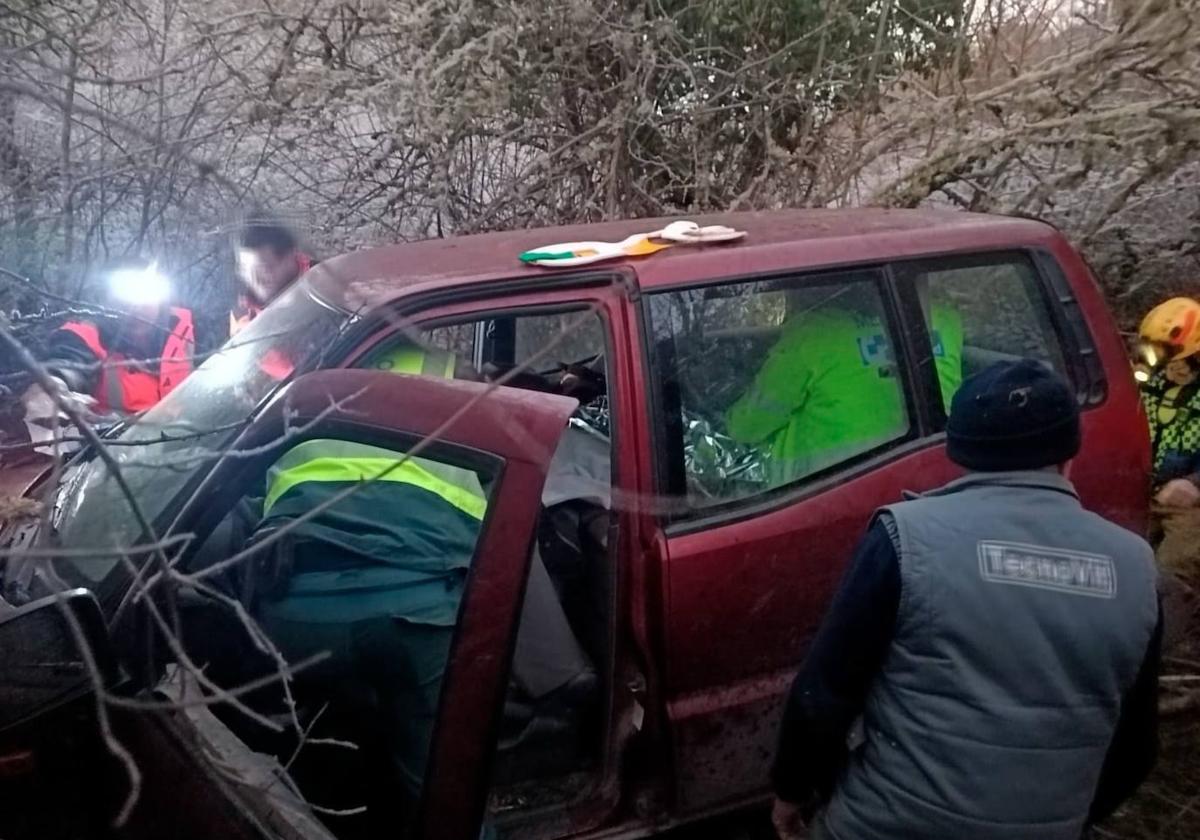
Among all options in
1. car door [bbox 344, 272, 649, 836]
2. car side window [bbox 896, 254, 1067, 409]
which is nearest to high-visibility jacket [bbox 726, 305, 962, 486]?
car side window [bbox 896, 254, 1067, 409]

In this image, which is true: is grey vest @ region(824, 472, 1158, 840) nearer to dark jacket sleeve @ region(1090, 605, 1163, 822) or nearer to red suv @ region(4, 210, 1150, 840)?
dark jacket sleeve @ region(1090, 605, 1163, 822)

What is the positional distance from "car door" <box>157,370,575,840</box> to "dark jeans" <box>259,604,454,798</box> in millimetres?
113

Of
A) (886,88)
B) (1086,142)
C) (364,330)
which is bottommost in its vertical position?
(364,330)

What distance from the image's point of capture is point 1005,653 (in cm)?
158

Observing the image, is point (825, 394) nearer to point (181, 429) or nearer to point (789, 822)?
point (789, 822)

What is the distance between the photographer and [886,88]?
612cm

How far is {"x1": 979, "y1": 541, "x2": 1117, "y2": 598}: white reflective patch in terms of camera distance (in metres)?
1.57

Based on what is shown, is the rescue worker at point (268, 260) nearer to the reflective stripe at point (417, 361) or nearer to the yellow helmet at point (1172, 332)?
the reflective stripe at point (417, 361)

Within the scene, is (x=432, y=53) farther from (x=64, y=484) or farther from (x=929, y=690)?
(x=929, y=690)

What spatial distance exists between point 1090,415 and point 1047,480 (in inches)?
52.6

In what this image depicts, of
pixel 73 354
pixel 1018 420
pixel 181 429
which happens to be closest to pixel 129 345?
pixel 73 354

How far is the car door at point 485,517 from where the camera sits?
193 cm

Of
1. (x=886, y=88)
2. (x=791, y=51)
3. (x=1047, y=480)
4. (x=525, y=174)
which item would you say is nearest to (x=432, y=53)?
(x=525, y=174)

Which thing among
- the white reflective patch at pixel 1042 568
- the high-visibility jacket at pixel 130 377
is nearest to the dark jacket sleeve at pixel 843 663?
the white reflective patch at pixel 1042 568
